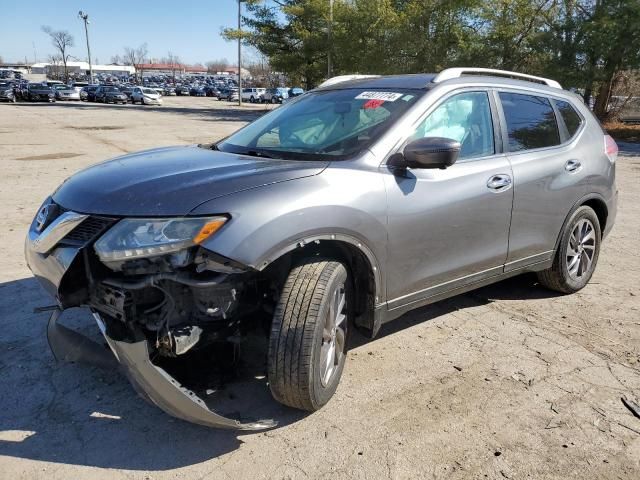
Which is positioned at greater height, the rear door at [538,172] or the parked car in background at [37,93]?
the parked car in background at [37,93]

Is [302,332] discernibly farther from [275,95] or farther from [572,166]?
[275,95]

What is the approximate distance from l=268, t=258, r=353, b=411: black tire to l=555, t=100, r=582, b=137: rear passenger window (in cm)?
278

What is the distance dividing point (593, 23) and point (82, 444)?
24927 millimetres

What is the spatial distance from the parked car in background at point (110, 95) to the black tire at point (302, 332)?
5037cm

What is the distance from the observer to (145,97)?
46875 millimetres

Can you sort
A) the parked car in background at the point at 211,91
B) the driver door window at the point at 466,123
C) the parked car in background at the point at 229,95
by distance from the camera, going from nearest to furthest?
the driver door window at the point at 466,123, the parked car in background at the point at 229,95, the parked car in background at the point at 211,91

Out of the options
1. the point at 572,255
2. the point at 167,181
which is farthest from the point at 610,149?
the point at 167,181

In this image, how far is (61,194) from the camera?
3.00 meters

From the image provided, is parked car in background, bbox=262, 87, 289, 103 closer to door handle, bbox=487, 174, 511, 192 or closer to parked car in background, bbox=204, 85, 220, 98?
parked car in background, bbox=204, 85, 220, 98

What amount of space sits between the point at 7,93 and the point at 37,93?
7.13 ft

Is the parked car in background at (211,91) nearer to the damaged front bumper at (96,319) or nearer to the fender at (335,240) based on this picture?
the damaged front bumper at (96,319)

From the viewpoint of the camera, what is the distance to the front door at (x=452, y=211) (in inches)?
124

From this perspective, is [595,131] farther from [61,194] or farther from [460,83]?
[61,194]

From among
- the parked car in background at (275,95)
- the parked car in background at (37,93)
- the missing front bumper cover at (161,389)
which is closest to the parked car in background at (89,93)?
the parked car in background at (37,93)
